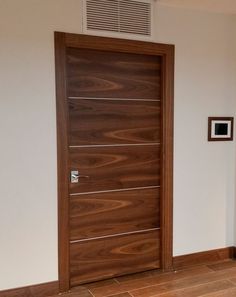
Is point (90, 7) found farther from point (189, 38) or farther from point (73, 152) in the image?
point (73, 152)

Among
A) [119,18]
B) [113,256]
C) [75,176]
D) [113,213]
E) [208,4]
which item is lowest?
[113,256]

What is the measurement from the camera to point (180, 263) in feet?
11.2

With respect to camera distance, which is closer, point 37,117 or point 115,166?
point 37,117

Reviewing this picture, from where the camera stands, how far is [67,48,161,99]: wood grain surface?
2.96 m

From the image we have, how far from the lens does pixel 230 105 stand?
11.7ft

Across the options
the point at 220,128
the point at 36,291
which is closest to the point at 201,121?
the point at 220,128

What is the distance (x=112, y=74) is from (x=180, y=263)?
1.96 metres

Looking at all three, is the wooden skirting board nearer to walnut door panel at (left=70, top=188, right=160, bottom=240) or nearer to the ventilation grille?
walnut door panel at (left=70, top=188, right=160, bottom=240)

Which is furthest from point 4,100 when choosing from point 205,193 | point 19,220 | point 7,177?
point 205,193

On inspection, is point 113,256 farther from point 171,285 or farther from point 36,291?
point 36,291

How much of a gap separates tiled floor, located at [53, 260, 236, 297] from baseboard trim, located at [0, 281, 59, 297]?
0.39ft

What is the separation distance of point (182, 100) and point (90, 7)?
1.20 meters

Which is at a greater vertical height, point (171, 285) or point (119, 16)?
point (119, 16)

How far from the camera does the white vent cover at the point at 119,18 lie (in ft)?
9.48
